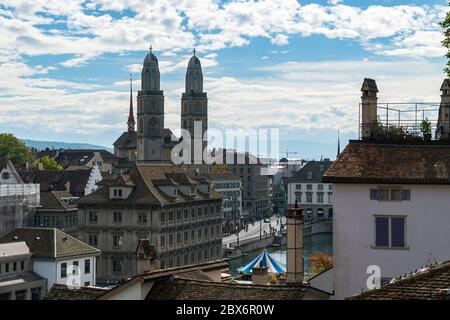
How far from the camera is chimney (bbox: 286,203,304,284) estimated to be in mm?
18578

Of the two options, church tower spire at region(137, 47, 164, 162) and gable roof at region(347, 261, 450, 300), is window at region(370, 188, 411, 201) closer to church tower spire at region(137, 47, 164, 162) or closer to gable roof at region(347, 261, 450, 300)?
gable roof at region(347, 261, 450, 300)

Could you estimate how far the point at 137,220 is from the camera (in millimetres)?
71625

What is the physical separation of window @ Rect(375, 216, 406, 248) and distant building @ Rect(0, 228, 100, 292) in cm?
→ 3758

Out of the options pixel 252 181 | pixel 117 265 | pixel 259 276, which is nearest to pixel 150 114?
pixel 252 181

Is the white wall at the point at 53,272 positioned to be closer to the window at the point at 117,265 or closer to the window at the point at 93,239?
the window at the point at 117,265

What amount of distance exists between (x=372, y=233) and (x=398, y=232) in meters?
0.61

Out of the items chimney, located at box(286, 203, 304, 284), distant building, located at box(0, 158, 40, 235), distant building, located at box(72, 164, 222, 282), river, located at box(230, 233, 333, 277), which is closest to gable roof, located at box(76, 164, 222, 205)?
distant building, located at box(72, 164, 222, 282)

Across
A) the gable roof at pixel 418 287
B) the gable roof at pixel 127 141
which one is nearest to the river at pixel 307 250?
the gable roof at pixel 127 141

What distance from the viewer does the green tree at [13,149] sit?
137375 millimetres

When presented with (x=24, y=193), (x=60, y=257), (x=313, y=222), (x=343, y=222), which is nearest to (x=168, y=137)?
(x=313, y=222)

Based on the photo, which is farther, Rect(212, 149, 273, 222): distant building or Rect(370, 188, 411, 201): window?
Rect(212, 149, 273, 222): distant building

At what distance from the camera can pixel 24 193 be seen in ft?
265

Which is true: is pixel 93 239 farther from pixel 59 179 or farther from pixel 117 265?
pixel 59 179
